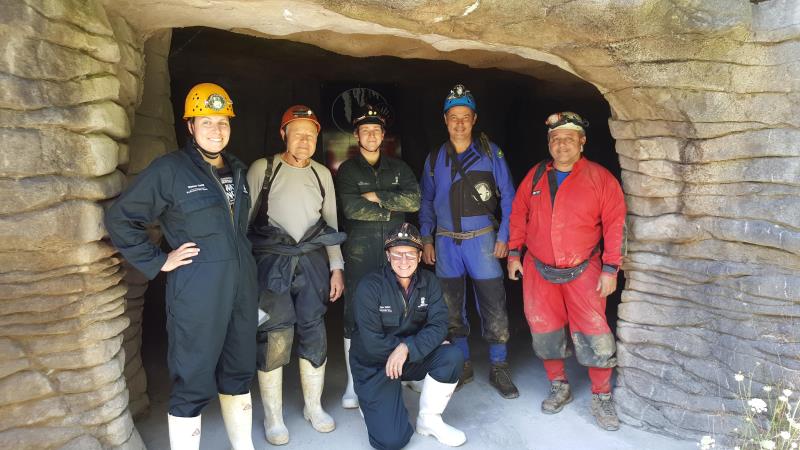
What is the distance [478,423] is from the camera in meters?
3.68

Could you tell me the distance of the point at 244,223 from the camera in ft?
10.2

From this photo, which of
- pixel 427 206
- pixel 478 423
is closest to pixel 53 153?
pixel 427 206

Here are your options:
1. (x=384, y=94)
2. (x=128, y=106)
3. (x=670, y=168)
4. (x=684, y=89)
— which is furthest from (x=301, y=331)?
(x=384, y=94)

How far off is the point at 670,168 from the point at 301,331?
2.38 meters

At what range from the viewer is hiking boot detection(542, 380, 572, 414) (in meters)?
3.81

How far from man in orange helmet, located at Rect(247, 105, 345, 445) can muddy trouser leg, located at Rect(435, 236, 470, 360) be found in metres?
0.87

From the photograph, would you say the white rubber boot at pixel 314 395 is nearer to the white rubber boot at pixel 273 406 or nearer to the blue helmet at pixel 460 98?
the white rubber boot at pixel 273 406

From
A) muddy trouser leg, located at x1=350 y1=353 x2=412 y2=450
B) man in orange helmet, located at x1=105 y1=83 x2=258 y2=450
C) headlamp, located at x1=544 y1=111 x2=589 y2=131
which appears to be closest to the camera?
man in orange helmet, located at x1=105 y1=83 x2=258 y2=450

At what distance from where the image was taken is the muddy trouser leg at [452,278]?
4.07 metres

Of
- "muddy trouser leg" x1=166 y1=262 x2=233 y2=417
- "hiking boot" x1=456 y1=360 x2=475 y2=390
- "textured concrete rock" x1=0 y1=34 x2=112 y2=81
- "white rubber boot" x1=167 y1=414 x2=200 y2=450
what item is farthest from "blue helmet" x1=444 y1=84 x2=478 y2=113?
"white rubber boot" x1=167 y1=414 x2=200 y2=450

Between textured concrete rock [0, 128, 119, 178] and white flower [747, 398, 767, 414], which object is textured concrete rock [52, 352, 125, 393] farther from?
white flower [747, 398, 767, 414]

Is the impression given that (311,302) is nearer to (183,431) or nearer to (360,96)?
(183,431)

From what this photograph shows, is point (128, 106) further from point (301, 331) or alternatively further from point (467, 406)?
point (467, 406)

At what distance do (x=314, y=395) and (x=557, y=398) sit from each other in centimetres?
158
